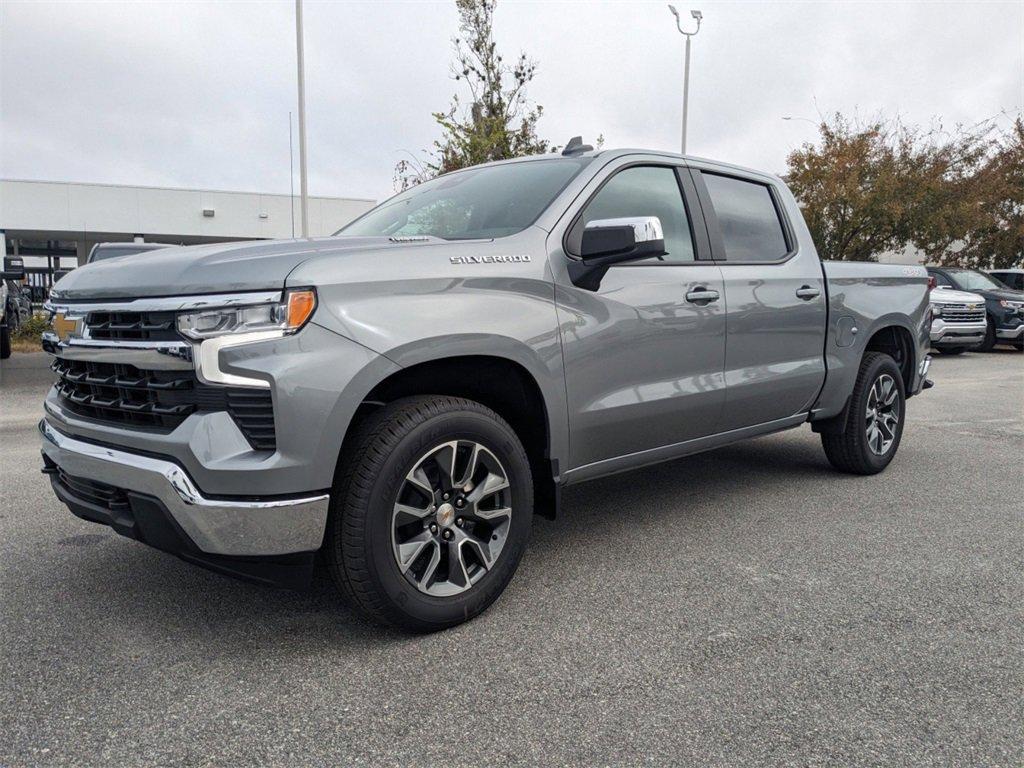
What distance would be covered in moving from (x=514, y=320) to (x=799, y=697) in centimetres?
159

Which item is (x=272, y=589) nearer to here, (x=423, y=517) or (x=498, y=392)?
(x=423, y=517)

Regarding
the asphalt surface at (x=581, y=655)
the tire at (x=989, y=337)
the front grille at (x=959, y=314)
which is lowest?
the asphalt surface at (x=581, y=655)

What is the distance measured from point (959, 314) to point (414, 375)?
1531 cm

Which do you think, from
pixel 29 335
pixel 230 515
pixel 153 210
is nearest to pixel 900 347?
pixel 230 515

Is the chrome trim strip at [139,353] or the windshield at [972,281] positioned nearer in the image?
the chrome trim strip at [139,353]

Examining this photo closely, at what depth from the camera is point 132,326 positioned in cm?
279

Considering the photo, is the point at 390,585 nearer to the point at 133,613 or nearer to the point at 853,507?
the point at 133,613

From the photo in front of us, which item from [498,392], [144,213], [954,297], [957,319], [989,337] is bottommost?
[989,337]

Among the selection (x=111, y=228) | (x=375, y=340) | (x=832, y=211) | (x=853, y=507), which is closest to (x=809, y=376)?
(x=853, y=507)

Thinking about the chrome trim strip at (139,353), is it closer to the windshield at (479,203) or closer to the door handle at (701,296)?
the windshield at (479,203)

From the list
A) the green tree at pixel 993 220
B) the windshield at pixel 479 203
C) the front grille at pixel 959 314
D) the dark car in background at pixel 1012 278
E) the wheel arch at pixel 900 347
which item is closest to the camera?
the windshield at pixel 479 203

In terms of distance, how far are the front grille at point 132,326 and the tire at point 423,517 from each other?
0.69 meters

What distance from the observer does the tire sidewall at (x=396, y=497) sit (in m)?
2.76

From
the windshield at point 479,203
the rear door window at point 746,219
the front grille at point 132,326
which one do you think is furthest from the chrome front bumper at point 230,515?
the rear door window at point 746,219
